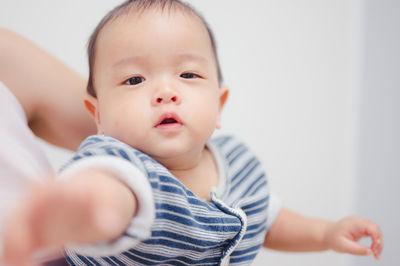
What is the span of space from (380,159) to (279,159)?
0.80 ft

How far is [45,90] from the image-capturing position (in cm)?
56

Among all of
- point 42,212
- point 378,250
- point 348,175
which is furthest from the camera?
point 348,175

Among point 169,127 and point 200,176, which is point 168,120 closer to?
point 169,127

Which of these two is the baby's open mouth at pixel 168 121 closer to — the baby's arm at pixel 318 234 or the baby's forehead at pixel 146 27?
the baby's forehead at pixel 146 27

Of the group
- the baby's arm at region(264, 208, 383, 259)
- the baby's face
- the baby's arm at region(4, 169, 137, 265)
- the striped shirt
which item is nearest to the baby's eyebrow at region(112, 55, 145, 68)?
the baby's face

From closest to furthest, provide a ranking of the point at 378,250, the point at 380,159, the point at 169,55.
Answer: the point at 169,55, the point at 378,250, the point at 380,159

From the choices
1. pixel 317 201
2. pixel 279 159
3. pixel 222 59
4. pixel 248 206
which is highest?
pixel 222 59

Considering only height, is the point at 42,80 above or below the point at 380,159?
above

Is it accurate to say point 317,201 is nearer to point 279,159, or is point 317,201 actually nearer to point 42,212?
point 279,159

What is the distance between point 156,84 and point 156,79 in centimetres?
1

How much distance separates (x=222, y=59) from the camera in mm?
1061

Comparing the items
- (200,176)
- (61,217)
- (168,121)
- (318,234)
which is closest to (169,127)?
(168,121)

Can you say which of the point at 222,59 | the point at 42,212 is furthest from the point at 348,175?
the point at 42,212

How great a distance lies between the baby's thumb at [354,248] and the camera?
1.85 ft
